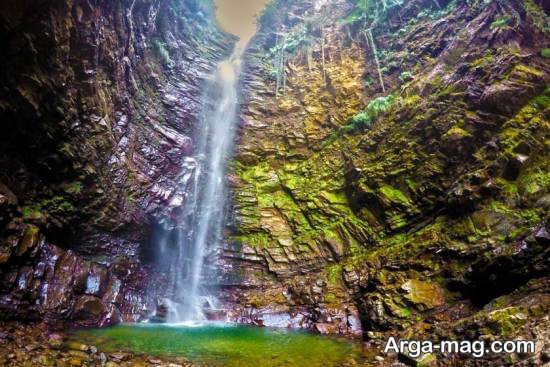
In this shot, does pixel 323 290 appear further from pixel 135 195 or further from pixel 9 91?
pixel 9 91

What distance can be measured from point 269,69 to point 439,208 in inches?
589

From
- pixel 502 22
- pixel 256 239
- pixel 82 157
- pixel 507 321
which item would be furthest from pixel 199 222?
pixel 502 22

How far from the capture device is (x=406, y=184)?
43.0ft

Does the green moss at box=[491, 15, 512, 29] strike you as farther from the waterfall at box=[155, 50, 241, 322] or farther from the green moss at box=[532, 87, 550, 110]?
the waterfall at box=[155, 50, 241, 322]

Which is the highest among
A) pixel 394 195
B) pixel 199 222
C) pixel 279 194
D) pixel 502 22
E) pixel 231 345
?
pixel 502 22

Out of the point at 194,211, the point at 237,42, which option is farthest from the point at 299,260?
the point at 237,42

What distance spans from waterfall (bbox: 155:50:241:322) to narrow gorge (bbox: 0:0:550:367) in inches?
3.6

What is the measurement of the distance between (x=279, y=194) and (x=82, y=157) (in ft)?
27.5

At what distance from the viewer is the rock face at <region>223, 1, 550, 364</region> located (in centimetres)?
984

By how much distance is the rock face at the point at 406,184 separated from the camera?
984 cm

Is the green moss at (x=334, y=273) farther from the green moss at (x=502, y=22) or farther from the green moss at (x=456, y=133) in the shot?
the green moss at (x=502, y=22)

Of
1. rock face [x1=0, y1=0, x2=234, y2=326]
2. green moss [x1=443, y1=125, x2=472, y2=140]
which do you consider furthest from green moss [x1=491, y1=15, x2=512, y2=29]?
rock face [x1=0, y1=0, x2=234, y2=326]

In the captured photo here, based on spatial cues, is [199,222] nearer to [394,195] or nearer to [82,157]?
[82,157]

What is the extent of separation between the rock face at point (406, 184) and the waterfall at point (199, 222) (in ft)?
3.13
